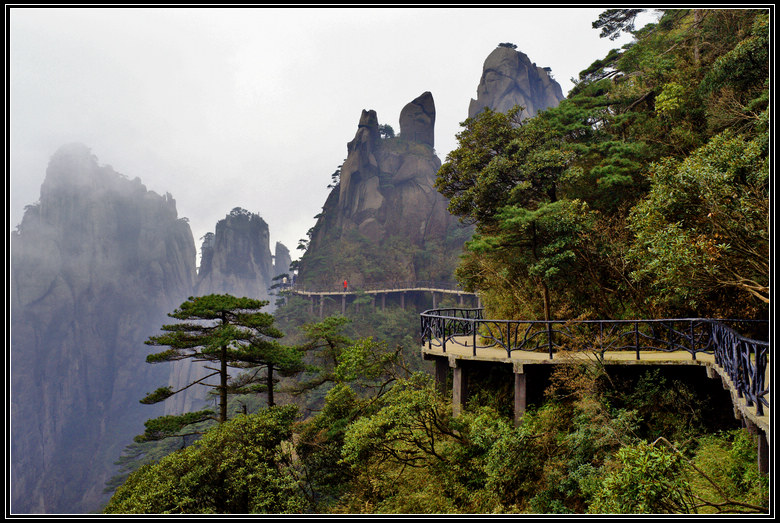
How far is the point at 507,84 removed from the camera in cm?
4491

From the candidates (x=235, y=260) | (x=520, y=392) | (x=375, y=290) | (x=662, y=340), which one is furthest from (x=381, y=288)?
(x=235, y=260)

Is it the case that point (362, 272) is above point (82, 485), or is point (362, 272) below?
above

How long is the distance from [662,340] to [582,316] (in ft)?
4.10

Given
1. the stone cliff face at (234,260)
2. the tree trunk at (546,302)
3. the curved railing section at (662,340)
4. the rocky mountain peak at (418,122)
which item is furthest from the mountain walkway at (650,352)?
the stone cliff face at (234,260)

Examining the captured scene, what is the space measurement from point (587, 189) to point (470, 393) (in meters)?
6.22

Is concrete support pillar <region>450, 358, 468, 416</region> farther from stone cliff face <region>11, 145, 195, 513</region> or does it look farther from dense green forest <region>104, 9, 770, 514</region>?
stone cliff face <region>11, 145, 195, 513</region>

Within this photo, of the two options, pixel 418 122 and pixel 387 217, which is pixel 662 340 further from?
pixel 418 122

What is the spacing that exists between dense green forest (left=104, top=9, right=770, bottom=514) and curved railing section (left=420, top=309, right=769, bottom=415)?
457mm

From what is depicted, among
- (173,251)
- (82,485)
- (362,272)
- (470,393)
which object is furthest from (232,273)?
(470,393)

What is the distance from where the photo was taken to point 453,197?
11281 millimetres

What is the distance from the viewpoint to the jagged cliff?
1513 inches

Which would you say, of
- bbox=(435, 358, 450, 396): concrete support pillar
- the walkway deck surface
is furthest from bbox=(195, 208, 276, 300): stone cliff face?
the walkway deck surface
